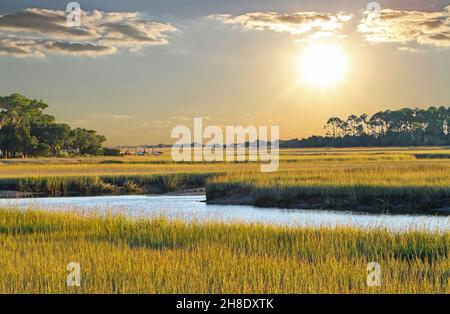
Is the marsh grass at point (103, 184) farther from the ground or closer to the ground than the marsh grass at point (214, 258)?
closer to the ground

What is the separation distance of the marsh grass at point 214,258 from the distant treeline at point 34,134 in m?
79.7

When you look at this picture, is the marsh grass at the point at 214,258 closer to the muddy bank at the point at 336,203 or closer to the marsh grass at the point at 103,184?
the muddy bank at the point at 336,203

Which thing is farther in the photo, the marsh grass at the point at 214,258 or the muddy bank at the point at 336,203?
the muddy bank at the point at 336,203

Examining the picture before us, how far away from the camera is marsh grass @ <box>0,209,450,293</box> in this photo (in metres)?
9.95

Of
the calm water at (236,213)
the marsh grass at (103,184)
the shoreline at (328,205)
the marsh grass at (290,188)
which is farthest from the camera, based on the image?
the marsh grass at (103,184)

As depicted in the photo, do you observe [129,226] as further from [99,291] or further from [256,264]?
[99,291]

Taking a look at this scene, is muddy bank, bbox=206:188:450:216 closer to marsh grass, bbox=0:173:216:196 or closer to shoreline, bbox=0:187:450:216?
shoreline, bbox=0:187:450:216

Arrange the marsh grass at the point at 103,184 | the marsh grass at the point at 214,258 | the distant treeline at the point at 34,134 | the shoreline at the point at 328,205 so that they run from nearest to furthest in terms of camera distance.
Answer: the marsh grass at the point at 214,258
the shoreline at the point at 328,205
the marsh grass at the point at 103,184
the distant treeline at the point at 34,134

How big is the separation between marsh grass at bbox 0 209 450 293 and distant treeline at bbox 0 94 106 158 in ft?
261

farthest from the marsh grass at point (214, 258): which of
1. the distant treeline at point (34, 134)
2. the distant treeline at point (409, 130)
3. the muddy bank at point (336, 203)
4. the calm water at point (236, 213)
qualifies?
the distant treeline at point (409, 130)

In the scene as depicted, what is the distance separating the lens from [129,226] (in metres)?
18.3

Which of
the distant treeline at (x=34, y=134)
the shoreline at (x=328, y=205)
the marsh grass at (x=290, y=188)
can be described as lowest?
the shoreline at (x=328, y=205)

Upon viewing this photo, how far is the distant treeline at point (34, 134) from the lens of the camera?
94500 mm

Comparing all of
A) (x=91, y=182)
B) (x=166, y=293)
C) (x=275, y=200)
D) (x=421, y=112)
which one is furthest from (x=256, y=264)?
(x=421, y=112)
